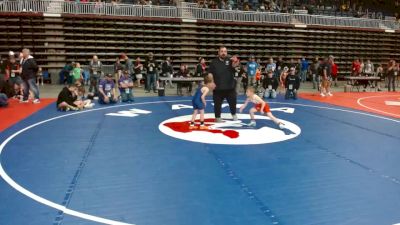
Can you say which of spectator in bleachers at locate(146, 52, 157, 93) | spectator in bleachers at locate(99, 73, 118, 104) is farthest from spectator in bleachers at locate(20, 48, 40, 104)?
spectator in bleachers at locate(146, 52, 157, 93)

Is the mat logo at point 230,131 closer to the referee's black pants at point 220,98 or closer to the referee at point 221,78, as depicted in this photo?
the referee's black pants at point 220,98

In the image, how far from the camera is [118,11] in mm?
22516

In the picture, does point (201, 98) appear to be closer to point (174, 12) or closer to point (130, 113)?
point (130, 113)

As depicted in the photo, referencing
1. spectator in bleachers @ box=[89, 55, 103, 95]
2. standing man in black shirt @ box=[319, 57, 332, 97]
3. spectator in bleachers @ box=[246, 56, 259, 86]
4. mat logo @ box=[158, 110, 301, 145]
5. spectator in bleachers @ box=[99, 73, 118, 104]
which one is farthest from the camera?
spectator in bleachers @ box=[246, 56, 259, 86]

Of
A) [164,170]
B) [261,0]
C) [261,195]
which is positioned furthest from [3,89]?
[261,0]

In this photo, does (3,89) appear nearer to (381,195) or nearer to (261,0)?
(381,195)

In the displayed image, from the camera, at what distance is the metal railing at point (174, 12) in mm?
20953

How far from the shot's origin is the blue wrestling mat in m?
4.21

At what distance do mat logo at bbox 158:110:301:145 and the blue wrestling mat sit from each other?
25 millimetres

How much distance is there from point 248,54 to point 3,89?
16.5 metres

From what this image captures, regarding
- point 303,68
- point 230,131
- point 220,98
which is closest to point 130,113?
point 220,98

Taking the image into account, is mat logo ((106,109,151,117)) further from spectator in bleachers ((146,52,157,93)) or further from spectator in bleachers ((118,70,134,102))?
spectator in bleachers ((146,52,157,93))

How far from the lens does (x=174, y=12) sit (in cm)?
2361

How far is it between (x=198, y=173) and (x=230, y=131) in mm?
3026
